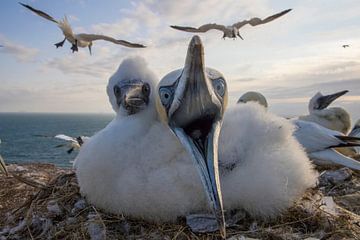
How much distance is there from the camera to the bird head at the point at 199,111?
6.95ft

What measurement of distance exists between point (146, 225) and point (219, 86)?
3.55 ft

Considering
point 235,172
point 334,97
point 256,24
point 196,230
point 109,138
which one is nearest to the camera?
point 196,230

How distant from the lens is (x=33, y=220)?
300 centimetres

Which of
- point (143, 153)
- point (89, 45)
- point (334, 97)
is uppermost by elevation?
point (89, 45)

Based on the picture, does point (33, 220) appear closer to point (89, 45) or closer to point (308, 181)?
point (308, 181)

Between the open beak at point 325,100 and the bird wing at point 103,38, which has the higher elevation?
the bird wing at point 103,38

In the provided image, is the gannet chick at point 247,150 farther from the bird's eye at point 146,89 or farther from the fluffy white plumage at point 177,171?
the bird's eye at point 146,89

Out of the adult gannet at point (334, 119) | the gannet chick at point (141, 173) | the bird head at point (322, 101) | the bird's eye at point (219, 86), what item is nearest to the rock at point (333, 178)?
the gannet chick at point (141, 173)

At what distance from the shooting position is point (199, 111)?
2.23 meters

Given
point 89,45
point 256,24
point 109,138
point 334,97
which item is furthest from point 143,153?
point 334,97

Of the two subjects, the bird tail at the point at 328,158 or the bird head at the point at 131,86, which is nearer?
the bird head at the point at 131,86

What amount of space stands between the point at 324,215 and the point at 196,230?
0.96 meters

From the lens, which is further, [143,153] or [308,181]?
[308,181]

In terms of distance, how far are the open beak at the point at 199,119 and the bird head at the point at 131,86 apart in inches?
36.9
